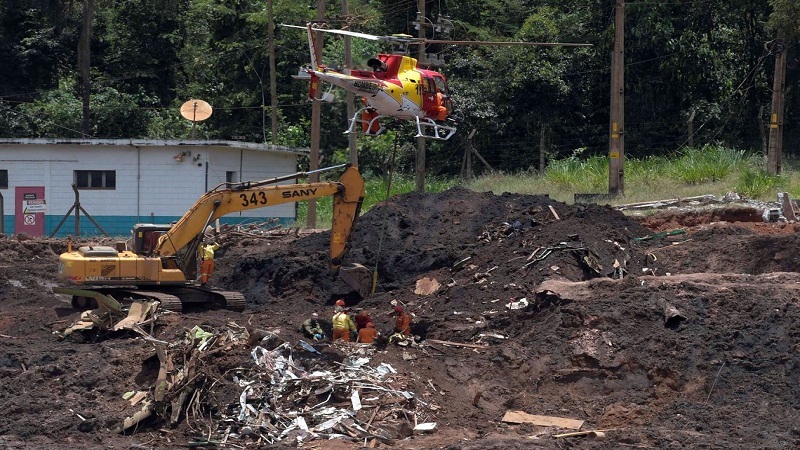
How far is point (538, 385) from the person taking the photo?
1683cm

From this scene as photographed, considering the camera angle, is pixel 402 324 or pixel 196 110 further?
pixel 196 110

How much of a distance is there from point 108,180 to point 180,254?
1696cm

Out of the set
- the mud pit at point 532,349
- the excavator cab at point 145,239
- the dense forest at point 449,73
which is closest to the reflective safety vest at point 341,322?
the mud pit at point 532,349

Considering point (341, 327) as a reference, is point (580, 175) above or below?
above

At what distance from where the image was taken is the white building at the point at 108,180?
120 ft

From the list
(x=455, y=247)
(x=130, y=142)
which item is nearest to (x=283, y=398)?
(x=455, y=247)

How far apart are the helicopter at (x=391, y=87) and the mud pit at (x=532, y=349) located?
3052mm

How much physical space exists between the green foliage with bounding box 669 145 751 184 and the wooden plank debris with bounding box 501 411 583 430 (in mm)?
20541

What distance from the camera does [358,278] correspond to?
22656 millimetres

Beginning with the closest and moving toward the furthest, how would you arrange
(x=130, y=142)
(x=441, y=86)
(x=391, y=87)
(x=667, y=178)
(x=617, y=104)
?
(x=391, y=87)
(x=441, y=86)
(x=617, y=104)
(x=667, y=178)
(x=130, y=142)

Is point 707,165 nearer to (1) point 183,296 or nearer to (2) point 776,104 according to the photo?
(2) point 776,104

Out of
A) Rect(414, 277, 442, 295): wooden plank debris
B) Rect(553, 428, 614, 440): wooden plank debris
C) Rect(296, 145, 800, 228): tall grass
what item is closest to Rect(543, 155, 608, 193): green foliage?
Rect(296, 145, 800, 228): tall grass

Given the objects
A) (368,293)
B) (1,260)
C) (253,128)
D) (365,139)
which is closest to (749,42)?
(365,139)

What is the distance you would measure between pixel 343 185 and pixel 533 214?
5.28m
